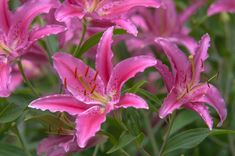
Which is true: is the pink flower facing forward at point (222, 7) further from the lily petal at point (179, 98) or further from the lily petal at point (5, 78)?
the lily petal at point (5, 78)

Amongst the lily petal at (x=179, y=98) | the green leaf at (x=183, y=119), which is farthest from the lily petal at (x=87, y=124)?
the green leaf at (x=183, y=119)

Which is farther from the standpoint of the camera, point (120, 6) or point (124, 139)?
point (120, 6)

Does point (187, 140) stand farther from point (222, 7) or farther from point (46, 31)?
point (222, 7)

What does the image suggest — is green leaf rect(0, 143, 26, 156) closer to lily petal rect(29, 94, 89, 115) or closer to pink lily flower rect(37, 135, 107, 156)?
pink lily flower rect(37, 135, 107, 156)

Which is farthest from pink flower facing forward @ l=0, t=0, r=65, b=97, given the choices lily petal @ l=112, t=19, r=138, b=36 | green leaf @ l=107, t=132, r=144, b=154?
green leaf @ l=107, t=132, r=144, b=154

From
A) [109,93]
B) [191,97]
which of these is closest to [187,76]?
[191,97]

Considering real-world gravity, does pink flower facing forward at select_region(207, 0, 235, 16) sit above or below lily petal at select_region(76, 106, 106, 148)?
below

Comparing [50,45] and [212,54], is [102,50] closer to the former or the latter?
[50,45]

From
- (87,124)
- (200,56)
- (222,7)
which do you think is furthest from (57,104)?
(222,7)
